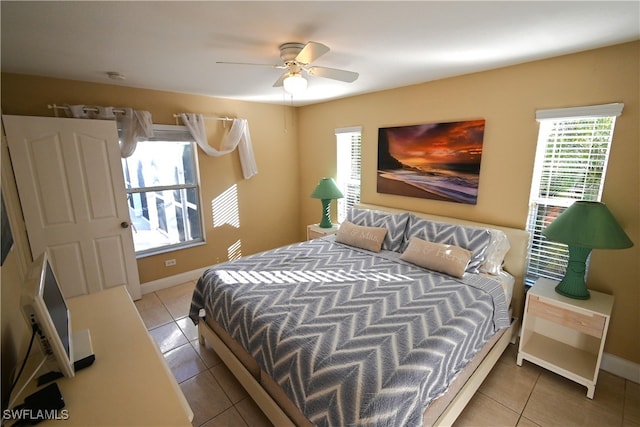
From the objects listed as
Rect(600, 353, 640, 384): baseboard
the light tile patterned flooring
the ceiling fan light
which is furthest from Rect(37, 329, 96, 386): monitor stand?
Rect(600, 353, 640, 384): baseboard

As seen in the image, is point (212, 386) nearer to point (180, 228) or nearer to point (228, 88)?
point (180, 228)

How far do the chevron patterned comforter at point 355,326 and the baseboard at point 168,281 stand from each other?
137cm

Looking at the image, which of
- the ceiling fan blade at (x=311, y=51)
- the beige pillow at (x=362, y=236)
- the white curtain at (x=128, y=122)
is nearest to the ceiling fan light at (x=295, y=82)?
the ceiling fan blade at (x=311, y=51)

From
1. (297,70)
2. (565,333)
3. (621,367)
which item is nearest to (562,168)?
(565,333)

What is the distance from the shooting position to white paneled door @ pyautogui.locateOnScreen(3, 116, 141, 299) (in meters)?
2.48

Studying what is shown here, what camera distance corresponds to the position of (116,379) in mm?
1112

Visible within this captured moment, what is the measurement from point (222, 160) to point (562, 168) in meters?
3.56

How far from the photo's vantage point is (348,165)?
3971 mm

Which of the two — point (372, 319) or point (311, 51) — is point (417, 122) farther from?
point (372, 319)

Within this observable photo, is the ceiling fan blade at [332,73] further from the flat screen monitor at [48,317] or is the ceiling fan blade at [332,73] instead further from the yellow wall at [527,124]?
the flat screen monitor at [48,317]

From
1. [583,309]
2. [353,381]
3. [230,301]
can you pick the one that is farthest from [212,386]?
[583,309]

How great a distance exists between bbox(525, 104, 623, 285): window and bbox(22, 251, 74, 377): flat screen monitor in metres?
3.08

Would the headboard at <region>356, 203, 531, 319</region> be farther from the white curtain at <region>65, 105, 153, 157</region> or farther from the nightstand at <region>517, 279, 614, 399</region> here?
the white curtain at <region>65, 105, 153, 157</region>

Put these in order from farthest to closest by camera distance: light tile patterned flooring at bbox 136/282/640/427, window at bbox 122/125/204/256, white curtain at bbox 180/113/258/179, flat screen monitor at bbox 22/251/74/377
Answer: white curtain at bbox 180/113/258/179 → window at bbox 122/125/204/256 → light tile patterned flooring at bbox 136/282/640/427 → flat screen monitor at bbox 22/251/74/377
